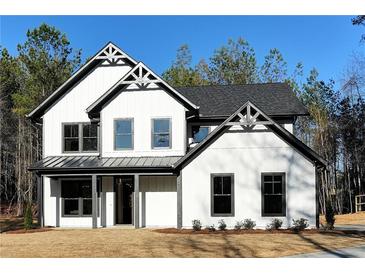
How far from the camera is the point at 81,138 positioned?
24016 mm

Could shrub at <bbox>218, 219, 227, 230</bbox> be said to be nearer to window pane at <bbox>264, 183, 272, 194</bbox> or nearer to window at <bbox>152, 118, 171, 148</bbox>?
window pane at <bbox>264, 183, 272, 194</bbox>

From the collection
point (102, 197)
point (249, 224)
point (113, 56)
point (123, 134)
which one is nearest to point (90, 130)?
point (123, 134)

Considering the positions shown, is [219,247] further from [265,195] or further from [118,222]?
[118,222]

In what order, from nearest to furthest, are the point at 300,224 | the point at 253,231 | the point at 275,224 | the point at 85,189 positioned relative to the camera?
the point at 253,231 < the point at 300,224 < the point at 275,224 < the point at 85,189

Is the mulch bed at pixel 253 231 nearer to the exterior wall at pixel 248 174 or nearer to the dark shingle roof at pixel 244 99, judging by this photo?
the exterior wall at pixel 248 174

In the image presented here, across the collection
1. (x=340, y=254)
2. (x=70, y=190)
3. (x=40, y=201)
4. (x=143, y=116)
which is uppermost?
(x=143, y=116)

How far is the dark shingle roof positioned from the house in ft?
0.20

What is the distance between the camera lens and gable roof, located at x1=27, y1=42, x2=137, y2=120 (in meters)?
23.9

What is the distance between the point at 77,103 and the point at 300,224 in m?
12.3

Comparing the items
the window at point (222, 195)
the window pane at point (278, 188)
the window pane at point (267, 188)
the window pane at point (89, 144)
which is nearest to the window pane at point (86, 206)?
the window pane at point (89, 144)

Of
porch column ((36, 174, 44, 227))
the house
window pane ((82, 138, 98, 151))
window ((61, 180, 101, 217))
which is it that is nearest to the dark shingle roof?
the house

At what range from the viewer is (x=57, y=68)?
119 feet

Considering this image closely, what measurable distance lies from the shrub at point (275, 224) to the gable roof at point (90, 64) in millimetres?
10219

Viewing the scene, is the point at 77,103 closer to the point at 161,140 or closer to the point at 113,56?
the point at 113,56
